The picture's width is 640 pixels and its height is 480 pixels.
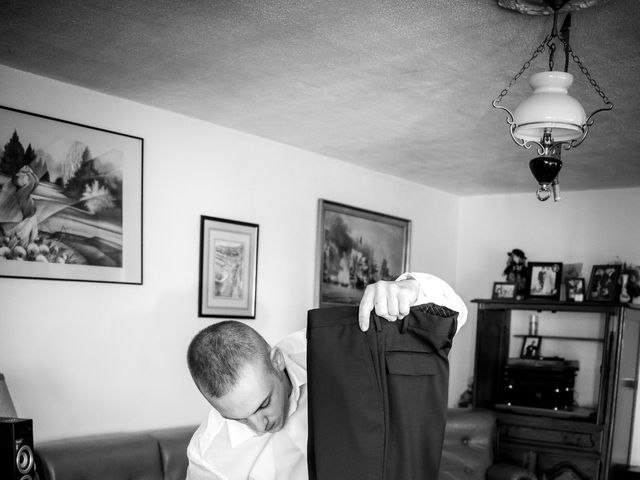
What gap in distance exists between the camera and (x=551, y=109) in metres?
2.55

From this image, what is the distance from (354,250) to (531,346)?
1978 millimetres

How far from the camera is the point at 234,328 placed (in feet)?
6.56

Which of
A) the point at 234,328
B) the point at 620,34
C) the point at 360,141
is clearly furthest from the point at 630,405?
the point at 234,328

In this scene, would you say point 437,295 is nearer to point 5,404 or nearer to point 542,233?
point 5,404

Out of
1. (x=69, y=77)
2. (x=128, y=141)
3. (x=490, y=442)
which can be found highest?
(x=69, y=77)

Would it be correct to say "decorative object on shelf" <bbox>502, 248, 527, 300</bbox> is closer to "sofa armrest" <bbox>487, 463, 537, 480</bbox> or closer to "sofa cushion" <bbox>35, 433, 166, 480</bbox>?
"sofa armrest" <bbox>487, 463, 537, 480</bbox>

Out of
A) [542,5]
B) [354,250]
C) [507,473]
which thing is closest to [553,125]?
[542,5]

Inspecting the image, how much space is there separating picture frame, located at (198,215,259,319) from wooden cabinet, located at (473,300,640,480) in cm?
252

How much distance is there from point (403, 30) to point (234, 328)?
151 cm

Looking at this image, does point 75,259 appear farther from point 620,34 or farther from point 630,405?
point 630,405

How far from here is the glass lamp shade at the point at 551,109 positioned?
255 cm

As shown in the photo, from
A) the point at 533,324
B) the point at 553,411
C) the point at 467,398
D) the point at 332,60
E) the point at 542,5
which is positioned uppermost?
the point at 542,5

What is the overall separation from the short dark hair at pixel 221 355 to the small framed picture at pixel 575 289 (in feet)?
15.3

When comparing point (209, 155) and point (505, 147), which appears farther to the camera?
point (505, 147)
